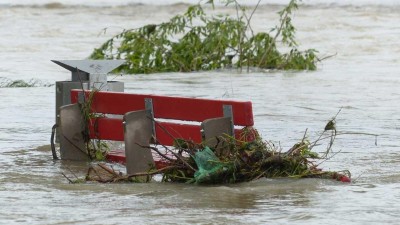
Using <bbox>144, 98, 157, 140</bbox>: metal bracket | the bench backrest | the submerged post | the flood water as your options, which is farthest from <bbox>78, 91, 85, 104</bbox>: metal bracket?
<bbox>144, 98, 157, 140</bbox>: metal bracket

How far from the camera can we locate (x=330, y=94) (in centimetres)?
1692

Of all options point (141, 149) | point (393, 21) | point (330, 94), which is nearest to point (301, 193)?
point (141, 149)

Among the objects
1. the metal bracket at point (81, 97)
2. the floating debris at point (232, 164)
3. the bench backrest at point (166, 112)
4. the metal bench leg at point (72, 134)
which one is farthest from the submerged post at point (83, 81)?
the floating debris at point (232, 164)

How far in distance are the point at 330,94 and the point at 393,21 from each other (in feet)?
53.3

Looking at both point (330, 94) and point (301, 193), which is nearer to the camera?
point (301, 193)

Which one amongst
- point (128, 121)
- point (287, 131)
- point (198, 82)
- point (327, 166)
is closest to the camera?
point (128, 121)

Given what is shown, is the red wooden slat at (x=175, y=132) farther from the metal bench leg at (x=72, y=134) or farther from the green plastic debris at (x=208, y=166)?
the metal bench leg at (x=72, y=134)

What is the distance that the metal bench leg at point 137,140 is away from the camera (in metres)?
9.15

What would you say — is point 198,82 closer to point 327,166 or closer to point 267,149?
point 327,166

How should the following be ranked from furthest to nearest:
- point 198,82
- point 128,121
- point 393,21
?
point 393,21 < point 198,82 < point 128,121

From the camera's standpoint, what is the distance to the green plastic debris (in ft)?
27.9

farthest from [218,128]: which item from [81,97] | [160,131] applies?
[81,97]

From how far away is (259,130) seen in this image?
496 inches

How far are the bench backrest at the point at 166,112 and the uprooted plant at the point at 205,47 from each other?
903 centimetres
